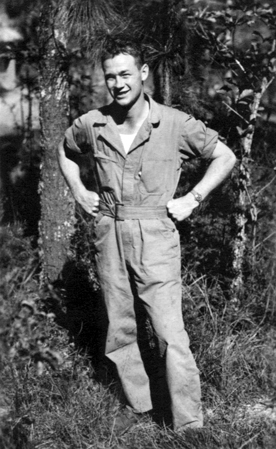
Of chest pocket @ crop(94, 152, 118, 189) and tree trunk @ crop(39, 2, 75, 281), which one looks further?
tree trunk @ crop(39, 2, 75, 281)

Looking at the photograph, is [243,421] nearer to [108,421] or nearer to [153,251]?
[108,421]

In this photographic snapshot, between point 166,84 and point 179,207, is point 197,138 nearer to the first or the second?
point 179,207

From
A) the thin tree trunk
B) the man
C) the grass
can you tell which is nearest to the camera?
the grass

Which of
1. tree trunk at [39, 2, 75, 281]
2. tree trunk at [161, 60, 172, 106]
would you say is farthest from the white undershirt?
tree trunk at [39, 2, 75, 281]

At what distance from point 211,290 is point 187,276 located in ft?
0.74

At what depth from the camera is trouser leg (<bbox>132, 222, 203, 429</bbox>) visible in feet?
9.98

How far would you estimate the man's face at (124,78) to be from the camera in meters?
2.98

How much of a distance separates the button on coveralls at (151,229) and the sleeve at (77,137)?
0.09 meters

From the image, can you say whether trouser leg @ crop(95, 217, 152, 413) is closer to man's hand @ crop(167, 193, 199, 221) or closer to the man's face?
man's hand @ crop(167, 193, 199, 221)

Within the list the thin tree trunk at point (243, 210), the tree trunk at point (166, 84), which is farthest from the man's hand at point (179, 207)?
the tree trunk at point (166, 84)

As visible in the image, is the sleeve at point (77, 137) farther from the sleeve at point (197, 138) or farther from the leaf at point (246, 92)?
the leaf at point (246, 92)

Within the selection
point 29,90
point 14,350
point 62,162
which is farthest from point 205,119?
point 14,350

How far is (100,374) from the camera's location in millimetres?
3744

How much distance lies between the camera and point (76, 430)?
126 inches
